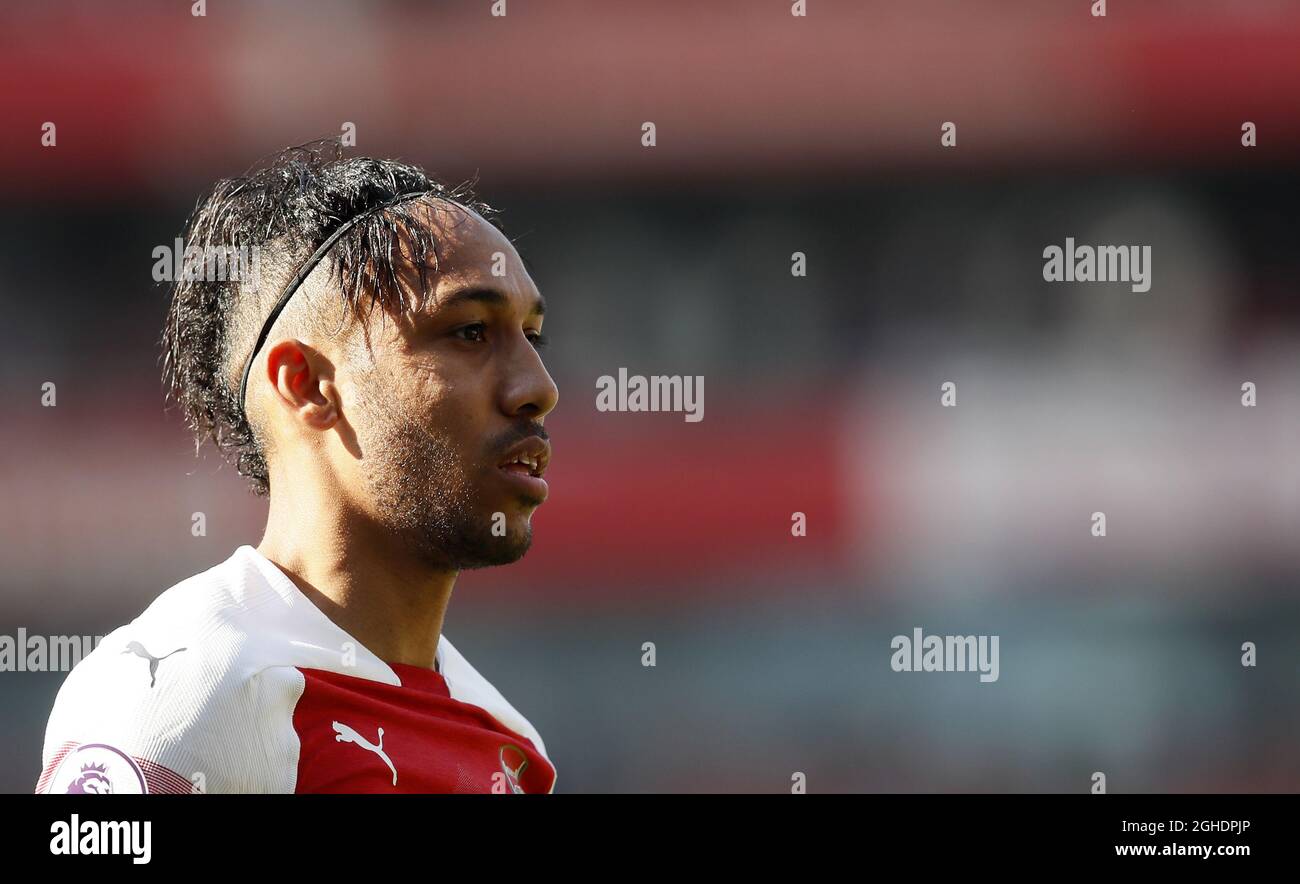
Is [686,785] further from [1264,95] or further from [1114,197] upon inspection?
[1264,95]

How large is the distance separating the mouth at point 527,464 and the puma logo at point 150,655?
728mm

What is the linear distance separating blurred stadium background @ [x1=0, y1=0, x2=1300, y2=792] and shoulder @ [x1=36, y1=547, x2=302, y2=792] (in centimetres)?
498

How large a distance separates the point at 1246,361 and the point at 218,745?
762 centimetres

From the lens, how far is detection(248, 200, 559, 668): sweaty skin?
2734mm

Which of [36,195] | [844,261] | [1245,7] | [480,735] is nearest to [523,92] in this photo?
[844,261]

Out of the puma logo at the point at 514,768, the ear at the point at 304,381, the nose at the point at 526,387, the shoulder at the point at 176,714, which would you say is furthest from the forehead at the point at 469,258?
the puma logo at the point at 514,768

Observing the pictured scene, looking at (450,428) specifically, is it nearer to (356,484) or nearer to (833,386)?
(356,484)

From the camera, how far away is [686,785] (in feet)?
25.8

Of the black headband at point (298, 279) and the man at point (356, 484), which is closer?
the man at point (356, 484)

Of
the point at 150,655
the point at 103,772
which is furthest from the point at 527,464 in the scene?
the point at 103,772

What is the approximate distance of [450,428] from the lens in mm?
2738

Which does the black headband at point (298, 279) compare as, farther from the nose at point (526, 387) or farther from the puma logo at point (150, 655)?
the puma logo at point (150, 655)

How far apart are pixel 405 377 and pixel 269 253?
47 cm

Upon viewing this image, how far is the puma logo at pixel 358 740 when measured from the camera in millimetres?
2487
